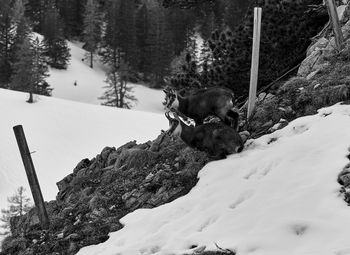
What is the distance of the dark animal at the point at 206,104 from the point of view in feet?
29.8

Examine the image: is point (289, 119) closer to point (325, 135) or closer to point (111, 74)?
point (325, 135)

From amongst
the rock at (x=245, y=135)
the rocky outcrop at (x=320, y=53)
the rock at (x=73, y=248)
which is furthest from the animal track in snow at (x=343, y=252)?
the rocky outcrop at (x=320, y=53)

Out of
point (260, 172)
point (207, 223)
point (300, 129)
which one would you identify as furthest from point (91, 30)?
point (207, 223)

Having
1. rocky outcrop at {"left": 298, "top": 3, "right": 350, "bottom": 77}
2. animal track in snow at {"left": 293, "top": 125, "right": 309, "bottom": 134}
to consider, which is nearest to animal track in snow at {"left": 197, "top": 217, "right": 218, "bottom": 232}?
animal track in snow at {"left": 293, "top": 125, "right": 309, "bottom": 134}

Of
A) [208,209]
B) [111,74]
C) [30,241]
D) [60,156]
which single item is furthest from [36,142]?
[208,209]

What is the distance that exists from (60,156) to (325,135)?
35.7 metres

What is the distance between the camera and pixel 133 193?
8938 mm

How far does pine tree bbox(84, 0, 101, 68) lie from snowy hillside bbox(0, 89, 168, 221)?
30.0 m

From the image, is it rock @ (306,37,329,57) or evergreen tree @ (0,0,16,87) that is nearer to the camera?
rock @ (306,37,329,57)

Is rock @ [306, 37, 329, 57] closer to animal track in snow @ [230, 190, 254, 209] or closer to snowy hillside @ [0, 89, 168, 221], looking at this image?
animal track in snow @ [230, 190, 254, 209]

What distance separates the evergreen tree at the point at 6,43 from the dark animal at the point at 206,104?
63782 millimetres

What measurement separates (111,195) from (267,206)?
3.96 metres

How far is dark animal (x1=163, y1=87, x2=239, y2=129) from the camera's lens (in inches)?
357

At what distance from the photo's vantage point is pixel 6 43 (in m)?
72.4
